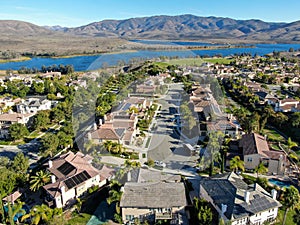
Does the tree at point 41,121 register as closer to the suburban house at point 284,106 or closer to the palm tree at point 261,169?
the palm tree at point 261,169

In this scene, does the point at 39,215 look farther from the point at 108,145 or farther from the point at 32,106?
the point at 32,106

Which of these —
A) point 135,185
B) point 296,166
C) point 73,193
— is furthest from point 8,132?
point 296,166

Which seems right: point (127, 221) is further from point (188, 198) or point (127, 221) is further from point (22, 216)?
point (22, 216)

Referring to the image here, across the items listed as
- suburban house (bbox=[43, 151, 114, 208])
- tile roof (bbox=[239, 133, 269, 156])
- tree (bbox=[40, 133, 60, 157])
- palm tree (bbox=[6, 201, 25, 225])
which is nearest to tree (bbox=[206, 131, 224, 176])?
tile roof (bbox=[239, 133, 269, 156])

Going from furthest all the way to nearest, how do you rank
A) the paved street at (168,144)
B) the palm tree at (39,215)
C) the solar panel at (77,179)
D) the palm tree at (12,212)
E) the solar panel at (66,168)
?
the paved street at (168,144) → the solar panel at (66,168) → the solar panel at (77,179) → the palm tree at (39,215) → the palm tree at (12,212)

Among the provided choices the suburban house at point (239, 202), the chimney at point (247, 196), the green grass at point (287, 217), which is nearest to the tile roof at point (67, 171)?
the suburban house at point (239, 202)

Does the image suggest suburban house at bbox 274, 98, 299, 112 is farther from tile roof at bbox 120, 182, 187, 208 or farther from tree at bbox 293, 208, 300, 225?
tile roof at bbox 120, 182, 187, 208
